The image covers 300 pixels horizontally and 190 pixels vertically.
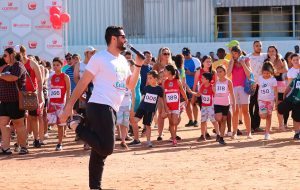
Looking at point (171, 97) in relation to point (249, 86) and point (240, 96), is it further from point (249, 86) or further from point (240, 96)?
point (249, 86)

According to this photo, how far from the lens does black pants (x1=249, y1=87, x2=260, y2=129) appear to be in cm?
1658

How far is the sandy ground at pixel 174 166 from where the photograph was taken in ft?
33.4

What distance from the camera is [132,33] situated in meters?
36.2

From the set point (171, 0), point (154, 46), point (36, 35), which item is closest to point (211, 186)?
point (36, 35)

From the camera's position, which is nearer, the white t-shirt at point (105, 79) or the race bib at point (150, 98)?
the white t-shirt at point (105, 79)

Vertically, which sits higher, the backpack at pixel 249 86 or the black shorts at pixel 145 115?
the backpack at pixel 249 86

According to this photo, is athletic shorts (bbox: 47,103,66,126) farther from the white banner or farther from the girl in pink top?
the white banner

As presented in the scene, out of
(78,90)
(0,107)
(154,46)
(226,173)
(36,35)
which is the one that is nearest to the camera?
(78,90)

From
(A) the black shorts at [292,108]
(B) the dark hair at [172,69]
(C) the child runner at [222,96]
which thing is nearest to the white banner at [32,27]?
(B) the dark hair at [172,69]

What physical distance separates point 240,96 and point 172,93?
1462 millimetres

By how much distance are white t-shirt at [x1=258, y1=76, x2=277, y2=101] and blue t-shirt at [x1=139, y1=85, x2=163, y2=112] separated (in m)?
2.01

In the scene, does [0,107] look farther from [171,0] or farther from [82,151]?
[171,0]

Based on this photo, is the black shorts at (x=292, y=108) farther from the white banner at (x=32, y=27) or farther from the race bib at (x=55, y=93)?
the white banner at (x=32, y=27)

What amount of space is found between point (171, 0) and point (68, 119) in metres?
Result: 27.4
